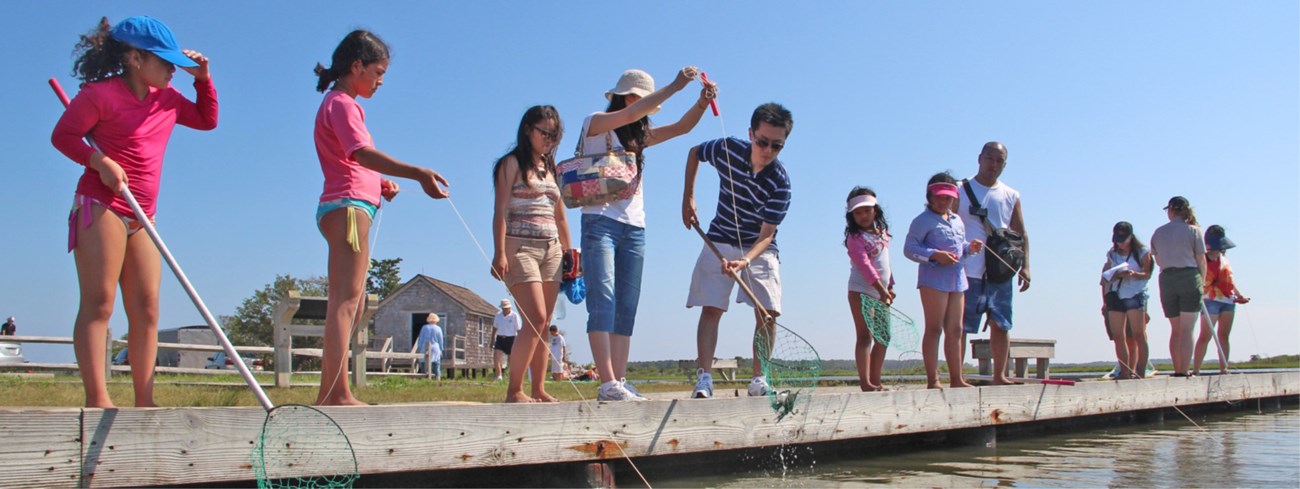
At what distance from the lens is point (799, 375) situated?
19.6ft

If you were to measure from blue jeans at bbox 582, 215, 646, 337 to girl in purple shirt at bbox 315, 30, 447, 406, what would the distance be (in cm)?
125

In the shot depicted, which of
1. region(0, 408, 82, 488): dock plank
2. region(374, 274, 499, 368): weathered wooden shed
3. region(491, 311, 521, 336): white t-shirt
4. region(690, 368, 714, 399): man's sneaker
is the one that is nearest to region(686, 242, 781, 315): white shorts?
region(690, 368, 714, 399): man's sneaker

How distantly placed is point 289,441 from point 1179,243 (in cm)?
943

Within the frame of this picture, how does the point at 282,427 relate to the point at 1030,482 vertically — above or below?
above

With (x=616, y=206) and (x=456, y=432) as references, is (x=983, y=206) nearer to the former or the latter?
(x=616, y=206)

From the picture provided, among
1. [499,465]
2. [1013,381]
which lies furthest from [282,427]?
[1013,381]

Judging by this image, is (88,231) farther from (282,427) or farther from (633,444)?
(633,444)

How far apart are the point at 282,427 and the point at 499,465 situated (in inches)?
42.0

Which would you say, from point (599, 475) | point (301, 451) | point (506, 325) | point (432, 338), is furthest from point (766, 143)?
point (432, 338)

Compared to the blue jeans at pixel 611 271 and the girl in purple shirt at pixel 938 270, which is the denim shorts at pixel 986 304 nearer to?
the girl in purple shirt at pixel 938 270

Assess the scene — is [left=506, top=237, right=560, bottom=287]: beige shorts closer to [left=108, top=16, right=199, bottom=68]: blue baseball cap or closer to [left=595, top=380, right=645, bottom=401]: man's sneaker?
[left=595, top=380, right=645, bottom=401]: man's sneaker

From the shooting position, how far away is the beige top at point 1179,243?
10.6 metres

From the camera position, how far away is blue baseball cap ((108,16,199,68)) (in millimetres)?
4348

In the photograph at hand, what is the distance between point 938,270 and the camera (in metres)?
7.62
